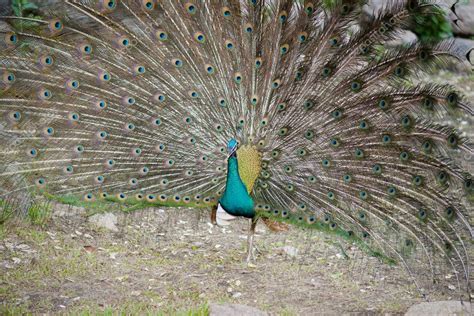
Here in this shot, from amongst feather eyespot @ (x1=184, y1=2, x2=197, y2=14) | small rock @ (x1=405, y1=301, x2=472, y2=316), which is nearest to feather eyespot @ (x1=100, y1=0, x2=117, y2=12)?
feather eyespot @ (x1=184, y1=2, x2=197, y2=14)

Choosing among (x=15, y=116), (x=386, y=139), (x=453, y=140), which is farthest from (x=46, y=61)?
(x=453, y=140)

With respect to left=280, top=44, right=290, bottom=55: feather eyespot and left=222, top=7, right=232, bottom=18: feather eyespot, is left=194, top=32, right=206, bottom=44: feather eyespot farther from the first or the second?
left=280, top=44, right=290, bottom=55: feather eyespot

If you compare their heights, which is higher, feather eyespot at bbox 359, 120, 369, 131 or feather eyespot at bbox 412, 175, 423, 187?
feather eyespot at bbox 359, 120, 369, 131

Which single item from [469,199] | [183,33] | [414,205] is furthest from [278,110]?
[469,199]

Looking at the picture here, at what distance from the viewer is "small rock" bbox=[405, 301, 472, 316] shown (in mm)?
3947

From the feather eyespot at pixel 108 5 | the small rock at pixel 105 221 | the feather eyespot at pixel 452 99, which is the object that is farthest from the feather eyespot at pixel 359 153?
the small rock at pixel 105 221

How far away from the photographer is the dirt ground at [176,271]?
13.8 feet

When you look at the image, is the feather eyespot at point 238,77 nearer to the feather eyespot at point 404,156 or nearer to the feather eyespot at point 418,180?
the feather eyespot at point 404,156

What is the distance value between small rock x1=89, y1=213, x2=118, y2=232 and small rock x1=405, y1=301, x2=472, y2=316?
2420mm

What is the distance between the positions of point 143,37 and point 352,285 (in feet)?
7.44

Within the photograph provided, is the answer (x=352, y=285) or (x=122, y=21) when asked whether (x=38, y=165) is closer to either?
(x=122, y=21)

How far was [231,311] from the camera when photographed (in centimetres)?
368

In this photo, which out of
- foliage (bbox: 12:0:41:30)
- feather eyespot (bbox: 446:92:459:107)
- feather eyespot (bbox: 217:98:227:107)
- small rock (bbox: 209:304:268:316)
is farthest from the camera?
foliage (bbox: 12:0:41:30)

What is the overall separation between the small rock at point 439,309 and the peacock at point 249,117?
13 cm
